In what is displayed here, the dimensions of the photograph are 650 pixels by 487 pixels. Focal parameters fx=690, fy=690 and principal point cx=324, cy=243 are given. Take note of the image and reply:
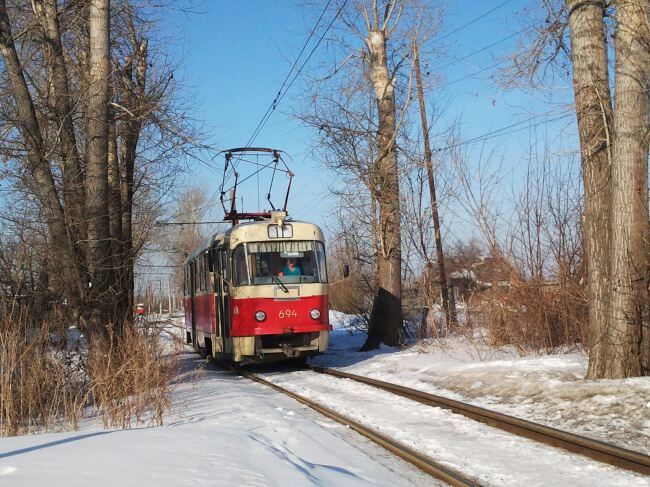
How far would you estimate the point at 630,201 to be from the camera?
9070 mm

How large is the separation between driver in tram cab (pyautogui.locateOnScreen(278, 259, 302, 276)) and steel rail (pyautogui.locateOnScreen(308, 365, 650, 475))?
5115 millimetres

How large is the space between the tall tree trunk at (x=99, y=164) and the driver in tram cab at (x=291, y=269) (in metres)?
3.61

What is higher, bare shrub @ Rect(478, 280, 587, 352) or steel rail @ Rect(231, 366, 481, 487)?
bare shrub @ Rect(478, 280, 587, 352)

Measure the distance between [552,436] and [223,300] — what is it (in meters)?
9.40

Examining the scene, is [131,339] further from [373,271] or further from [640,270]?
[373,271]

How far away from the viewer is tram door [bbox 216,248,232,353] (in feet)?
48.3

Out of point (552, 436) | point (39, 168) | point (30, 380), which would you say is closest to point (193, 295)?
point (39, 168)

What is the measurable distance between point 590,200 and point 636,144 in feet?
3.40

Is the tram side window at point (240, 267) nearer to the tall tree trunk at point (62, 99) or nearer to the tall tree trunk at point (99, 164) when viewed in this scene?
the tall tree trunk at point (99, 164)

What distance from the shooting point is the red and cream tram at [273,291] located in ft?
46.2

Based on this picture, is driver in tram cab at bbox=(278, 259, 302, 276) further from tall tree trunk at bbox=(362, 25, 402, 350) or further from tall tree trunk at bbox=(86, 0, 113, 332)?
tall tree trunk at bbox=(362, 25, 402, 350)

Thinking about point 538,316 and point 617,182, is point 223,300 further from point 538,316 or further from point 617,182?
point 617,182

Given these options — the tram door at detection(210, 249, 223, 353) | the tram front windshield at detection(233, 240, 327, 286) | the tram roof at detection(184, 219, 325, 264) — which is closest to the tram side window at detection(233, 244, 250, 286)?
the tram front windshield at detection(233, 240, 327, 286)

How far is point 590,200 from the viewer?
32.1 feet
